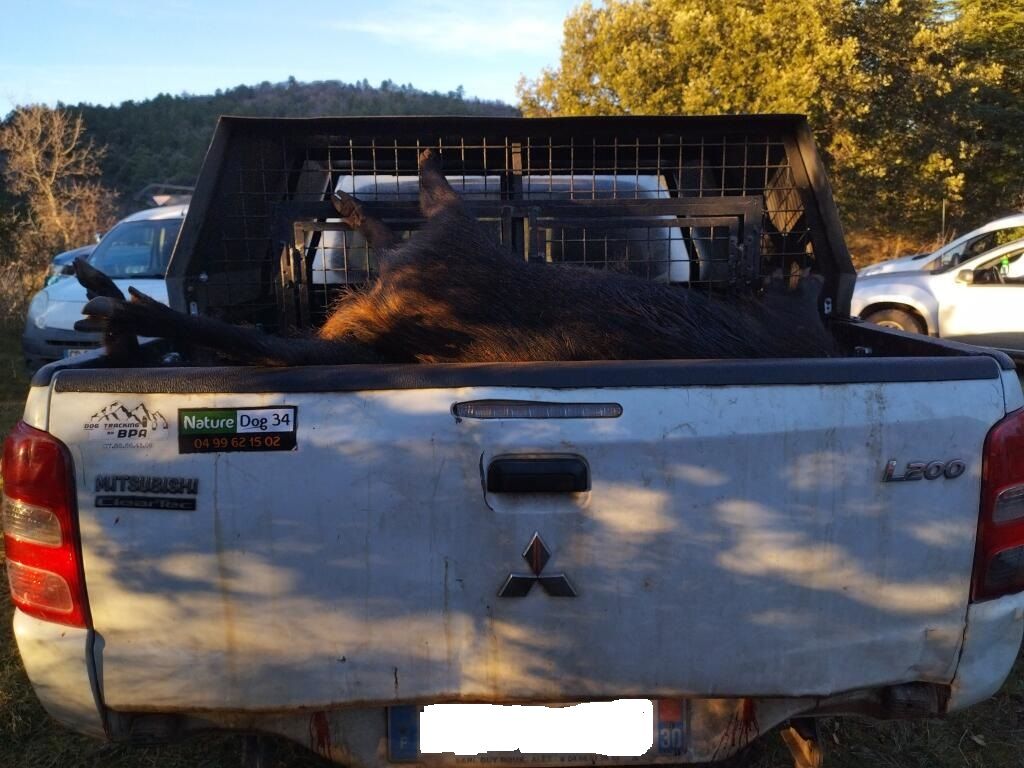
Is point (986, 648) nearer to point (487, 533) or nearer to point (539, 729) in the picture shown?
point (539, 729)

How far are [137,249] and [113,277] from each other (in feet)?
1.99

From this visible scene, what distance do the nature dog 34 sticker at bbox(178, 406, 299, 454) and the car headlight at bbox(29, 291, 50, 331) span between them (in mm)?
7247

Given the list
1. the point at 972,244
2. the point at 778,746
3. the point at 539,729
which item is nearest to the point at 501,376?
the point at 539,729

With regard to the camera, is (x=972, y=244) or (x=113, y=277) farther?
(x=972, y=244)

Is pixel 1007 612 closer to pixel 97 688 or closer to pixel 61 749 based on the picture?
pixel 97 688

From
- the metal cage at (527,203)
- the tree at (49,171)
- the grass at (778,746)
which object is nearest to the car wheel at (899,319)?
the metal cage at (527,203)

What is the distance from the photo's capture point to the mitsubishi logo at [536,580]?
1.86 meters

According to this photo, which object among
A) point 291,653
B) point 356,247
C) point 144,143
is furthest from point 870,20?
point 144,143

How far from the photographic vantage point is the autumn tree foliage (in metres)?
14.8

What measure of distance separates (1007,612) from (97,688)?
2.12m

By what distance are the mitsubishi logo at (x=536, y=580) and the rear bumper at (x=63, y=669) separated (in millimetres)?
949

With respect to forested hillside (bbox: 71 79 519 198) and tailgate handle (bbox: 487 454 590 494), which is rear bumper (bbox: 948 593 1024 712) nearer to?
tailgate handle (bbox: 487 454 590 494)

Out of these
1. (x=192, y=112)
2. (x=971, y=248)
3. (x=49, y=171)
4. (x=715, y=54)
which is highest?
(x=192, y=112)

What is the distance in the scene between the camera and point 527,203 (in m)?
3.49
